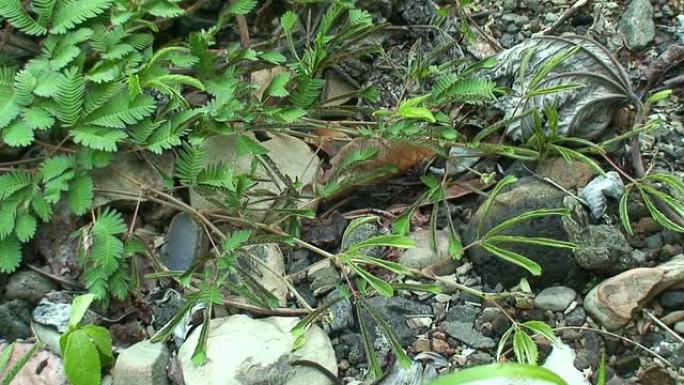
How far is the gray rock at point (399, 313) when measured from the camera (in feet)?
5.76

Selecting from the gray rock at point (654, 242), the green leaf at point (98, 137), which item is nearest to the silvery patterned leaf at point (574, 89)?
the gray rock at point (654, 242)

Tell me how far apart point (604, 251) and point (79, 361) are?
1.06 m

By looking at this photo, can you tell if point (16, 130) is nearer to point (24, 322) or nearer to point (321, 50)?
point (24, 322)

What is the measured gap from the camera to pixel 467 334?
5.73 feet

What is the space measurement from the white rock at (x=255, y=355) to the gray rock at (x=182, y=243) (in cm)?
24

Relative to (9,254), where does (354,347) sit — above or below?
below

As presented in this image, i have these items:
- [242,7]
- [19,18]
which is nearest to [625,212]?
[242,7]

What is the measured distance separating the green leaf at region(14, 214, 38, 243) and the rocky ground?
12 cm

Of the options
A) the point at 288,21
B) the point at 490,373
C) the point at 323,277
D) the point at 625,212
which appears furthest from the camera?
the point at 288,21

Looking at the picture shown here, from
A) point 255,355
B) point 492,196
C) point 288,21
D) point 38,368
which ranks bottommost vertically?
point 38,368

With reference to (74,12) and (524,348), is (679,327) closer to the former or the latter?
(524,348)

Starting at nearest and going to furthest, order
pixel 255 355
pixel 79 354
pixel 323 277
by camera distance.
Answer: pixel 79 354 → pixel 255 355 → pixel 323 277

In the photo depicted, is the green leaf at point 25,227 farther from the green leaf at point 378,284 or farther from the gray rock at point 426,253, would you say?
the gray rock at point 426,253

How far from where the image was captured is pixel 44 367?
5.80ft
